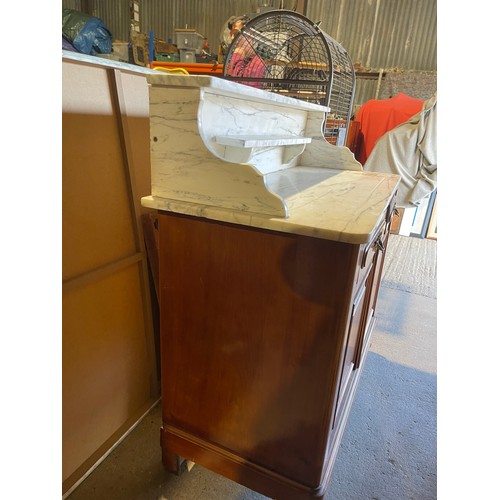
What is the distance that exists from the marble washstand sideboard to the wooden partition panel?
0.25 metres

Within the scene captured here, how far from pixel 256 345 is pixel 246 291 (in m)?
0.17

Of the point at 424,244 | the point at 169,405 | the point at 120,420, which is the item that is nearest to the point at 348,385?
the point at 169,405

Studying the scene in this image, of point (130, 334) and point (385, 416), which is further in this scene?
point (385, 416)

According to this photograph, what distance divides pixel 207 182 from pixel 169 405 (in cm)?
82

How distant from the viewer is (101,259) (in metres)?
1.24

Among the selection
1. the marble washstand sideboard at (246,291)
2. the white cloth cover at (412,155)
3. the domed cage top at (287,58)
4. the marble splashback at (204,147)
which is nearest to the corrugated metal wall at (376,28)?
Result: the white cloth cover at (412,155)

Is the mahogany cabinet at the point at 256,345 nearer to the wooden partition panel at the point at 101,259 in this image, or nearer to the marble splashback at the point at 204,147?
the marble splashback at the point at 204,147

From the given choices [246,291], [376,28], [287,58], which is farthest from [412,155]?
[246,291]

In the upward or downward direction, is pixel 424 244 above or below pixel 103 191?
below

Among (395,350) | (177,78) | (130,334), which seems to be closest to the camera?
(177,78)

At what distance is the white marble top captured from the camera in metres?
0.84

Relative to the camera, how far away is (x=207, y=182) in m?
0.93

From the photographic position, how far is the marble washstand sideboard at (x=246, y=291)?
2.89ft

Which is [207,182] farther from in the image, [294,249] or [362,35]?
[362,35]
